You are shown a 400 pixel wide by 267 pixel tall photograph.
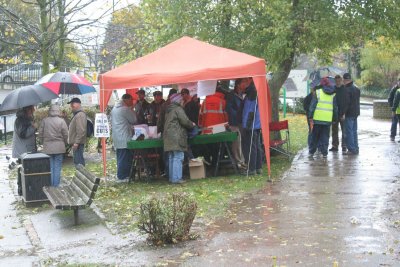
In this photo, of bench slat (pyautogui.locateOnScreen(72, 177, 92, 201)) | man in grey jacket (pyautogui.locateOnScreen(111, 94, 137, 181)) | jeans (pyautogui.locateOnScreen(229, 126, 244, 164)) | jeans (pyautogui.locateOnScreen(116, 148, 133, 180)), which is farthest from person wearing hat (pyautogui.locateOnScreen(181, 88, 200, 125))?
bench slat (pyautogui.locateOnScreen(72, 177, 92, 201))

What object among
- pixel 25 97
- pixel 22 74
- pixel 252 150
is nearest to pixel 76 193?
pixel 25 97

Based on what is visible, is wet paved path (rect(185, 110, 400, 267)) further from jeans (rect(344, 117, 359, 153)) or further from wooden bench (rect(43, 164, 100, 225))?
jeans (rect(344, 117, 359, 153))

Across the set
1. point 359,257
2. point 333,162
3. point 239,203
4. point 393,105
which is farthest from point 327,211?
point 393,105

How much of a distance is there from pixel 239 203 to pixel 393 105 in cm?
968

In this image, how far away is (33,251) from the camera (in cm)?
711

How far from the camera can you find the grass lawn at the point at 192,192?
839 centimetres

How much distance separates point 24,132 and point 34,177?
69.6 inches

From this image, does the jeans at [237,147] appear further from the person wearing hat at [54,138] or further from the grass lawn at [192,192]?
the person wearing hat at [54,138]

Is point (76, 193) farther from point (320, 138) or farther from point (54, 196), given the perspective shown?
point (320, 138)

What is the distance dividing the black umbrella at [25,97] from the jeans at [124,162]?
172 centimetres

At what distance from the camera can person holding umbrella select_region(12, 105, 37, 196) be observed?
1126 centimetres

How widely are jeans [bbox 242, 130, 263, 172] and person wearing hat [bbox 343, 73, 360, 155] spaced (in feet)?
10.5

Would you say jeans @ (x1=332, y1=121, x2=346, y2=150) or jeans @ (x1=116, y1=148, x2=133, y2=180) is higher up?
jeans @ (x1=332, y1=121, x2=346, y2=150)

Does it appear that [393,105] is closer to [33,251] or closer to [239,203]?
[239,203]
